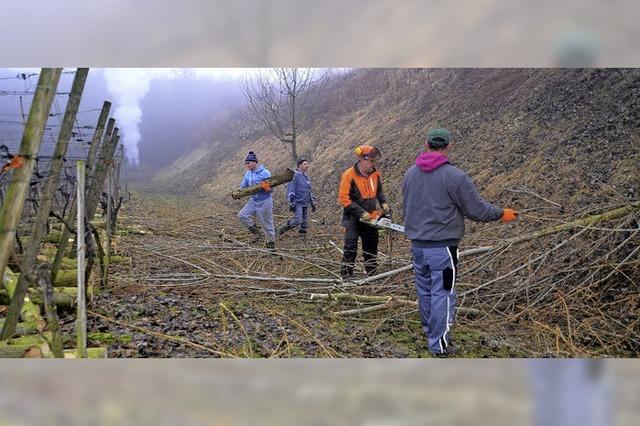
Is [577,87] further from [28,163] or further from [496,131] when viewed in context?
[28,163]

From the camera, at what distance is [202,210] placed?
5684 mm

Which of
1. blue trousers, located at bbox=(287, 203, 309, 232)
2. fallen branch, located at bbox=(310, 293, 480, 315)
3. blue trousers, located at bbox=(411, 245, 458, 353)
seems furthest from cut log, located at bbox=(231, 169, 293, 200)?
blue trousers, located at bbox=(411, 245, 458, 353)

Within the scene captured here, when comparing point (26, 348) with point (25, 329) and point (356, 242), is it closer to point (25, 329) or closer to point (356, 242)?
point (25, 329)

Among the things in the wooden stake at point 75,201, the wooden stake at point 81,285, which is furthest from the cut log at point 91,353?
the wooden stake at point 75,201

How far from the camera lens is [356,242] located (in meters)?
4.96

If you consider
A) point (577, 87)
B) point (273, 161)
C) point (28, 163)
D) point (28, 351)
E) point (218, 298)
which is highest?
point (577, 87)

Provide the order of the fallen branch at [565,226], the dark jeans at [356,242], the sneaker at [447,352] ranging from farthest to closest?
1. the dark jeans at [356,242]
2. the fallen branch at [565,226]
3. the sneaker at [447,352]

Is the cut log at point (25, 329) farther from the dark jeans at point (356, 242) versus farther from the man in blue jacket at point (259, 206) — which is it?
the dark jeans at point (356, 242)

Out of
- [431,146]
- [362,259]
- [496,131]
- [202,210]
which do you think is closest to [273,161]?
[202,210]

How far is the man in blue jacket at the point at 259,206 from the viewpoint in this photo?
5391 mm

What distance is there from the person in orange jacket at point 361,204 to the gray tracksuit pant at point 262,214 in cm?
81

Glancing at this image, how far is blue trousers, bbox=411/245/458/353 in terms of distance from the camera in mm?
3598

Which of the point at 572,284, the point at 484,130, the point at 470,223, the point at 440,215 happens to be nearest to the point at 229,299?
the point at 440,215

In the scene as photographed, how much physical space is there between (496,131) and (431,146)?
3011 millimetres
